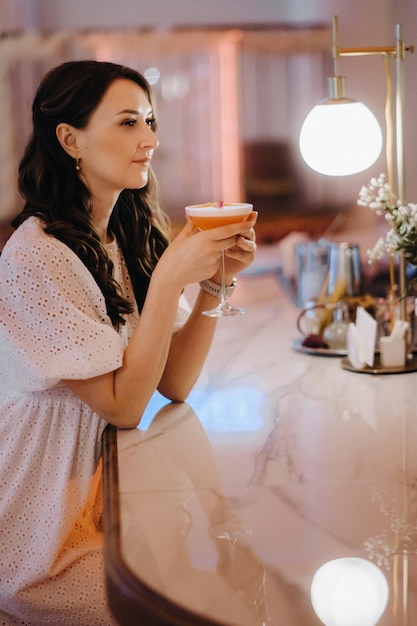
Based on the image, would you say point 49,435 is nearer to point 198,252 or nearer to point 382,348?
point 198,252

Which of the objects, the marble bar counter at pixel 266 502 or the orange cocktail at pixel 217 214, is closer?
the marble bar counter at pixel 266 502

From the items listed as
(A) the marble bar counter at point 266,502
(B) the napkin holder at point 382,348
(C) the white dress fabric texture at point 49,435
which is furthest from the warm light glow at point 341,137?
(C) the white dress fabric texture at point 49,435

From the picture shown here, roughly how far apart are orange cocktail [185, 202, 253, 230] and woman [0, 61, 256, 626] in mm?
21

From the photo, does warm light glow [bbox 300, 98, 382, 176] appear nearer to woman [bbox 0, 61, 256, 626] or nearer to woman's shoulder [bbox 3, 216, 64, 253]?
woman [bbox 0, 61, 256, 626]

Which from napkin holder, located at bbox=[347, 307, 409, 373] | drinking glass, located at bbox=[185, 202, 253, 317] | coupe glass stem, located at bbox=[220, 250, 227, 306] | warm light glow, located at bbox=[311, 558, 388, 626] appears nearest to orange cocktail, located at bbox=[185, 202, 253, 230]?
drinking glass, located at bbox=[185, 202, 253, 317]

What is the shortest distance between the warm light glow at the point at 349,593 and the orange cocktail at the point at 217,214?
75 cm

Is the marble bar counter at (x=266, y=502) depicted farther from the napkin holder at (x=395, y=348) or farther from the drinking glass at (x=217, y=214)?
the drinking glass at (x=217, y=214)

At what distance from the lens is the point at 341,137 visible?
2025mm

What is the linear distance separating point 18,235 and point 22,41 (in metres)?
2.54

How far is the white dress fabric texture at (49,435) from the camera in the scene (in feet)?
4.99

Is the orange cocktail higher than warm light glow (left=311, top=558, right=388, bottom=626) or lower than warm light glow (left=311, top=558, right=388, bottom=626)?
higher

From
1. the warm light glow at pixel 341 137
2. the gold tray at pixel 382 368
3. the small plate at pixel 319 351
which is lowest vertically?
the small plate at pixel 319 351

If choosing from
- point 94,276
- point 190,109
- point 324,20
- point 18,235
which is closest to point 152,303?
point 94,276

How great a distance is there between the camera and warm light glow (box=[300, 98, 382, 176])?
2008 millimetres
